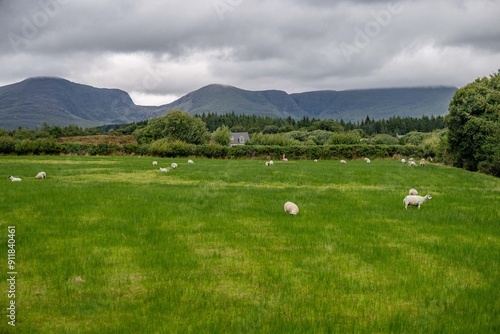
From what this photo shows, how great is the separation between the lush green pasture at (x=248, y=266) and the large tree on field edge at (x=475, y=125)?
24.9 metres

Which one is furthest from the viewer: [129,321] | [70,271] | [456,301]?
[70,271]

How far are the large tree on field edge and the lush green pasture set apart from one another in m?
24.9

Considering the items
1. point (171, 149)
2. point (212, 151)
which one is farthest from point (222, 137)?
point (171, 149)

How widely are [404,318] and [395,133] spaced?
204437 mm

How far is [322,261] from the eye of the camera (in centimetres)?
973

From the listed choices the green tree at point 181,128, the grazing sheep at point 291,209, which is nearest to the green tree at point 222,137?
the green tree at point 181,128

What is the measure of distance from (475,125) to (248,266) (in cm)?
3893

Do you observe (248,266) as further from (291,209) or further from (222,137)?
(222,137)

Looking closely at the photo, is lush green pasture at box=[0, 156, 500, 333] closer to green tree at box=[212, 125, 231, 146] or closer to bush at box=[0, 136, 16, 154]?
bush at box=[0, 136, 16, 154]

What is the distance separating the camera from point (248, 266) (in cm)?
932

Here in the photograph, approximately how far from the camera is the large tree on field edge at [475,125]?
127 ft

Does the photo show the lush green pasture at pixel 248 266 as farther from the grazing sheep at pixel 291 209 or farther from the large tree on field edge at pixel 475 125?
the large tree on field edge at pixel 475 125

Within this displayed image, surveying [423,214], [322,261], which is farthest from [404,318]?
[423,214]

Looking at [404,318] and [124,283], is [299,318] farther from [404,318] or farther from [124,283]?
[124,283]
